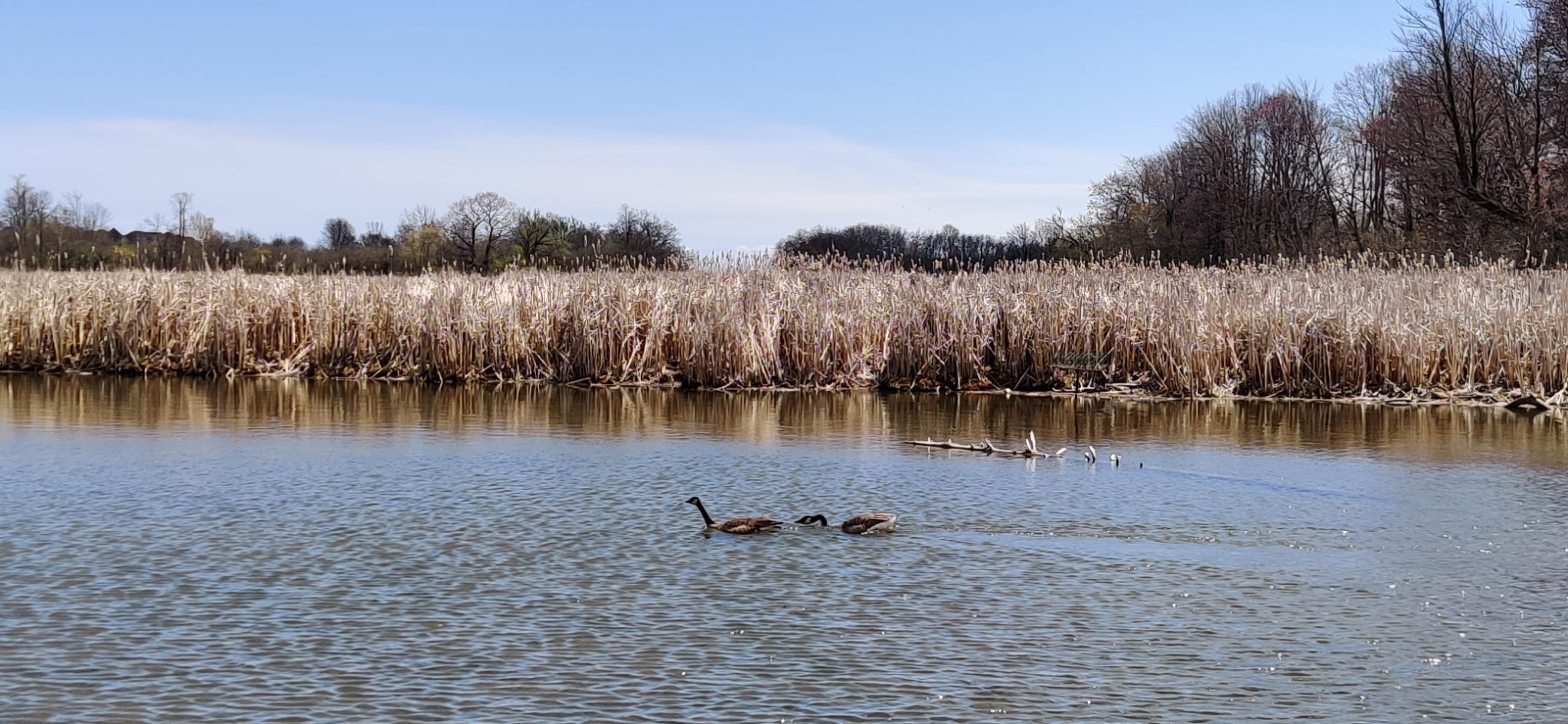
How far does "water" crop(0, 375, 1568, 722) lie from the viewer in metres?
3.24

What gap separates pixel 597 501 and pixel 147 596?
7.09ft

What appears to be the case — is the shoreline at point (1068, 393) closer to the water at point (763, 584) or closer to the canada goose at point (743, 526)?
the water at point (763, 584)

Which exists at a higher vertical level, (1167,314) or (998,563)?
(1167,314)

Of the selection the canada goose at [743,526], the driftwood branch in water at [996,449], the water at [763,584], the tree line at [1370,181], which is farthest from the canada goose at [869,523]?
the tree line at [1370,181]

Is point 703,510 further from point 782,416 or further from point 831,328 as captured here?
point 831,328

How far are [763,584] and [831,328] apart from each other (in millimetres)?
9184

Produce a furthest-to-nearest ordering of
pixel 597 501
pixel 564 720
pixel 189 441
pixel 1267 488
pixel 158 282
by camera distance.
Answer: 1. pixel 158 282
2. pixel 189 441
3. pixel 1267 488
4. pixel 597 501
5. pixel 564 720

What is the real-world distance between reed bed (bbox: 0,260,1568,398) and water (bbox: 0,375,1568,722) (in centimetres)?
468

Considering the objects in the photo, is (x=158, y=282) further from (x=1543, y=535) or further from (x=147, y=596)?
(x=1543, y=535)

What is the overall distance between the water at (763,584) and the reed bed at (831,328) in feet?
15.4

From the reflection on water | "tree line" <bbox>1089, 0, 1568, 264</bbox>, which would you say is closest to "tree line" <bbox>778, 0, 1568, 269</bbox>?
"tree line" <bbox>1089, 0, 1568, 264</bbox>

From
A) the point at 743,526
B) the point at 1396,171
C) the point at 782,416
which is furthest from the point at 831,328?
the point at 1396,171

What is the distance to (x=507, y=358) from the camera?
14.2 meters

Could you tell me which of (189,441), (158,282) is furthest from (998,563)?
(158,282)
